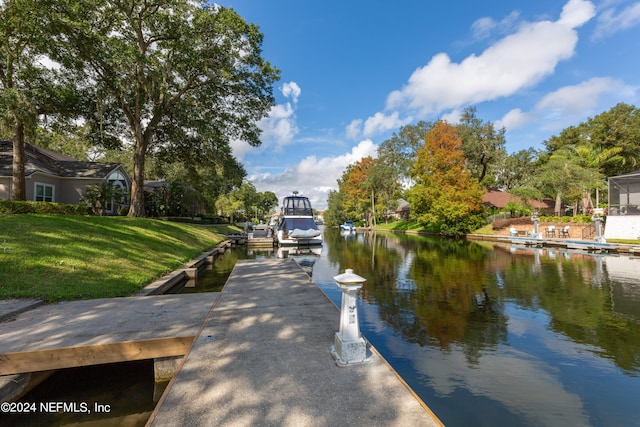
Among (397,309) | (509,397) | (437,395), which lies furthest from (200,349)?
(397,309)

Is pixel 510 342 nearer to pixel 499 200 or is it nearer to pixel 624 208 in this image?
pixel 624 208

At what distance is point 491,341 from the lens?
6340 millimetres

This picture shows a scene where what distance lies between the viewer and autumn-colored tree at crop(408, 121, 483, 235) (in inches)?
1347

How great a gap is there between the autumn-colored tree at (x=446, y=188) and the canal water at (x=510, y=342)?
70.5 ft

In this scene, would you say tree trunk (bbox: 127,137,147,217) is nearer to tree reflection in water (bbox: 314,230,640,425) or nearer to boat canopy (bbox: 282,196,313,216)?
boat canopy (bbox: 282,196,313,216)

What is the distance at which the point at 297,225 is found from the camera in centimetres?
2183

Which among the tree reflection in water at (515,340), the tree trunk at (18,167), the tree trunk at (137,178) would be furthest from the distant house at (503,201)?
the tree trunk at (18,167)

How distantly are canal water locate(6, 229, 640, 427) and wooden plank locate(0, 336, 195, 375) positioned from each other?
0.65 meters

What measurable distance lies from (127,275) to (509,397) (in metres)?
9.81

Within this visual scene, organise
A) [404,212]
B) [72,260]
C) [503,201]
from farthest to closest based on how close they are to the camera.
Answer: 1. [404,212]
2. [503,201]
3. [72,260]

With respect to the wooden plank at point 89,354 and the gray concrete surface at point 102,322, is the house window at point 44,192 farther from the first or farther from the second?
the wooden plank at point 89,354

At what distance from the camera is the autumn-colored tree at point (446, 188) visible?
34206 millimetres

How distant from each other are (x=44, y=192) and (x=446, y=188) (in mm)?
38311

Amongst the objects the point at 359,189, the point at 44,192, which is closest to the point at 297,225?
the point at 44,192
